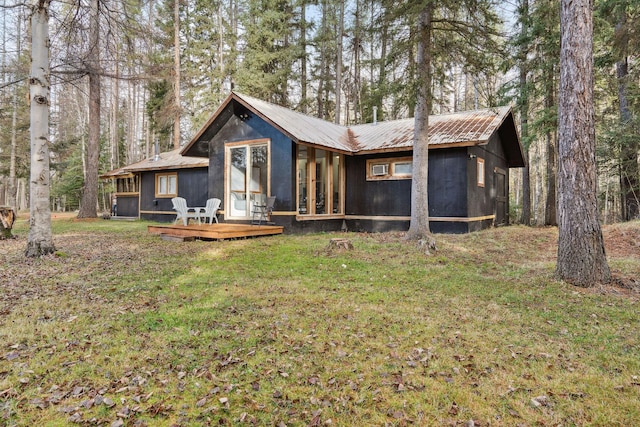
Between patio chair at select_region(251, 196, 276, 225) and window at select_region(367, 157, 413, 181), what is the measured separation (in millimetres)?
3367

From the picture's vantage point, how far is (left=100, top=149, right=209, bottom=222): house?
587 inches

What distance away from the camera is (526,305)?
410 centimetres

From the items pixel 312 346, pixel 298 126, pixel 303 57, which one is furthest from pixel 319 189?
pixel 303 57

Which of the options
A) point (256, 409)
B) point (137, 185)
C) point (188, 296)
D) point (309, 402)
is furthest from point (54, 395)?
point (137, 185)

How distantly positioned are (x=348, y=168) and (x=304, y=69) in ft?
36.6

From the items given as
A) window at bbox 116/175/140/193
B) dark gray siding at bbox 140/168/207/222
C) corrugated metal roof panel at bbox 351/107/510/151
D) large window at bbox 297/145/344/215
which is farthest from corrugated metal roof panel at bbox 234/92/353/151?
window at bbox 116/175/140/193

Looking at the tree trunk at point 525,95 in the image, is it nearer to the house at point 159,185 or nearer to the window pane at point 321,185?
the window pane at point 321,185

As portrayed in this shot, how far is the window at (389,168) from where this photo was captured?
10.7 meters

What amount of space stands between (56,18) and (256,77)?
11.6 meters

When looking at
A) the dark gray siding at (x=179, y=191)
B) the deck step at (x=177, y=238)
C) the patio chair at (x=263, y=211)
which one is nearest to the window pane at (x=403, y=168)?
the patio chair at (x=263, y=211)

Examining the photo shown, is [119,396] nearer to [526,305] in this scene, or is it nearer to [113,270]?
[113,270]

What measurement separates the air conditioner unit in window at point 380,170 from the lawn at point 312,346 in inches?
225

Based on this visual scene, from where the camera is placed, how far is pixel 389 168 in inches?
432

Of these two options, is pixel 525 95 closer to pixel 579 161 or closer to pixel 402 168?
pixel 402 168
